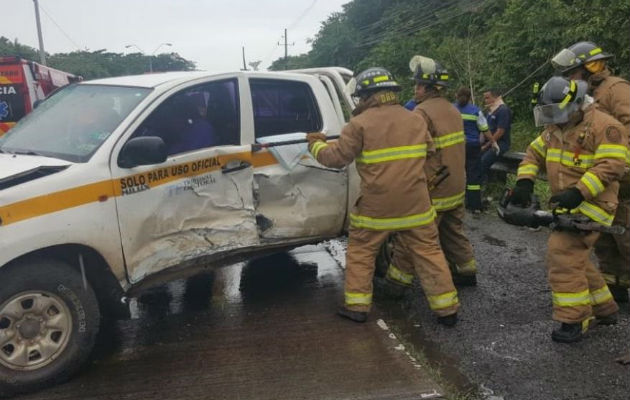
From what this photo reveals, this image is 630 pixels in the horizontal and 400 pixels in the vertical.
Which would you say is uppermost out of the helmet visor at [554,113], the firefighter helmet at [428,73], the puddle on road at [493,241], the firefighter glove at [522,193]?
the firefighter helmet at [428,73]

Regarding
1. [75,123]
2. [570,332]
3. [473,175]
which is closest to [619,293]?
[570,332]

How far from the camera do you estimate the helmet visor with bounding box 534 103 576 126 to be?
381 centimetres

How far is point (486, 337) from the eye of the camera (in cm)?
411

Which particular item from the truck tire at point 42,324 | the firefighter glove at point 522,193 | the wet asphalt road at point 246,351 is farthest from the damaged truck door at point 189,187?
the firefighter glove at point 522,193

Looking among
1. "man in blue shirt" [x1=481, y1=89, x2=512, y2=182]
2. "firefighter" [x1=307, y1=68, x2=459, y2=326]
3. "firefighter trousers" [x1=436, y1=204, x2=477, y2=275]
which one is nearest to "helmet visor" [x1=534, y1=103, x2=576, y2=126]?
"firefighter" [x1=307, y1=68, x2=459, y2=326]

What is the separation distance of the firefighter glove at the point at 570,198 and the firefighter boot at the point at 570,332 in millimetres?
803

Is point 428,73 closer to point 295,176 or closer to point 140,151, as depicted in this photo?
point 295,176

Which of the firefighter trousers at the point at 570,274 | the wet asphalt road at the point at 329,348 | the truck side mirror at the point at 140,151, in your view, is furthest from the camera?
the firefighter trousers at the point at 570,274

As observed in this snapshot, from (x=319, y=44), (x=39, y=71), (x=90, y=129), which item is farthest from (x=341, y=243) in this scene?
(x=319, y=44)

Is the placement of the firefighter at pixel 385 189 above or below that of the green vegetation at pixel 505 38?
below

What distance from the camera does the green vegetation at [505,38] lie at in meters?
10.9

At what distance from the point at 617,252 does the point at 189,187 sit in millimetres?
3227

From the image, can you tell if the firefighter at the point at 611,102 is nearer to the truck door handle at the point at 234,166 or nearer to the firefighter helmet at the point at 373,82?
the firefighter helmet at the point at 373,82

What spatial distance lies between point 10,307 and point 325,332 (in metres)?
2.04
